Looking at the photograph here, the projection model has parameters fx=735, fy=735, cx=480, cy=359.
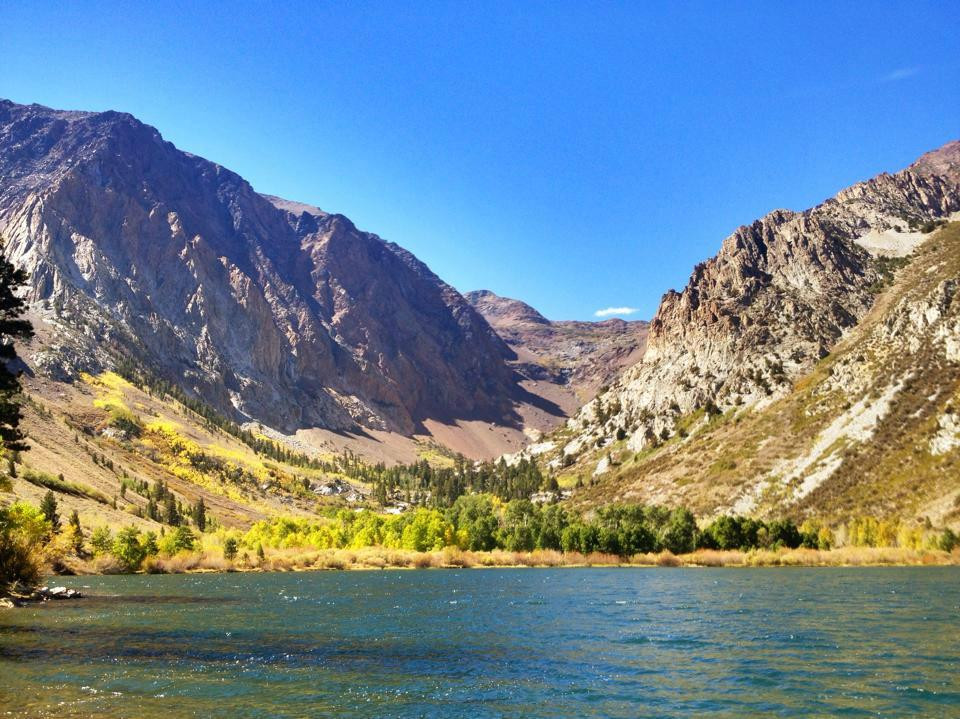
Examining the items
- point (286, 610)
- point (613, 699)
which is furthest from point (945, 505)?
Result: point (613, 699)

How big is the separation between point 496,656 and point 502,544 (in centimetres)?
11992

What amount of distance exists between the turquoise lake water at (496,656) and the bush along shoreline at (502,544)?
4877 centimetres

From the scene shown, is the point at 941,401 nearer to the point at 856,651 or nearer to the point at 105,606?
the point at 856,651

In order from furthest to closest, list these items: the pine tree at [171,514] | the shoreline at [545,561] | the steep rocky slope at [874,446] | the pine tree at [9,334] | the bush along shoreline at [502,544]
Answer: the pine tree at [171,514] → the steep rocky slope at [874,446] → the shoreline at [545,561] → the bush along shoreline at [502,544] → the pine tree at [9,334]

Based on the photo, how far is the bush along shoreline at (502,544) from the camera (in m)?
113

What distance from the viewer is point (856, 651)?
3694 cm

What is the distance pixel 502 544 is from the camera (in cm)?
15638

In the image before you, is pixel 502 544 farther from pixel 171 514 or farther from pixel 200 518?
pixel 171 514

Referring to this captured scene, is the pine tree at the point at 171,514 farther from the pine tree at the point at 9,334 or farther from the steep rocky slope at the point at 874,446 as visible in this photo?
the pine tree at the point at 9,334

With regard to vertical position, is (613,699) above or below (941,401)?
below

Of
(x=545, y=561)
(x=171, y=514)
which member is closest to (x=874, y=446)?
(x=545, y=561)

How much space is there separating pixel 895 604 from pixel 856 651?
23.8 metres

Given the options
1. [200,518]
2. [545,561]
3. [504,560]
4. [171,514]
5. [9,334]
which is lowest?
[504,560]

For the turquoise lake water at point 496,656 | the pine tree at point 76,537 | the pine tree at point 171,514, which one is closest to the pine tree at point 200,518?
the pine tree at point 171,514
